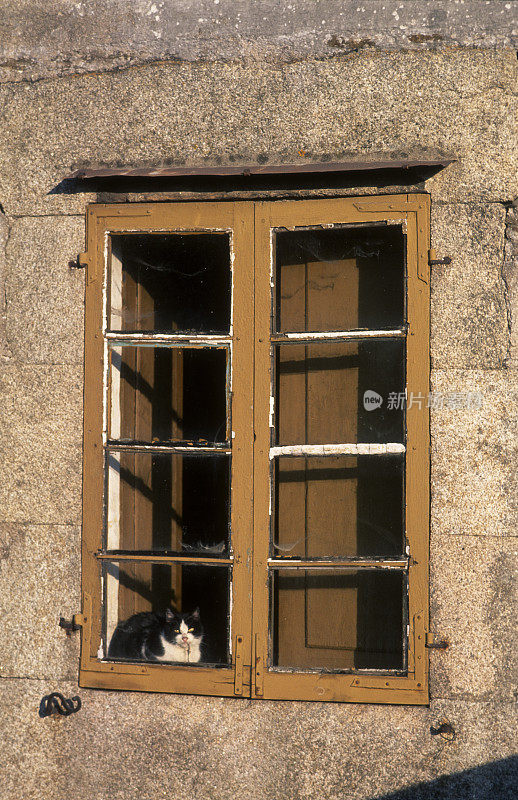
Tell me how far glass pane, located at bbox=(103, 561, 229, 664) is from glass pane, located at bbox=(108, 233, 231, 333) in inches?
41.5

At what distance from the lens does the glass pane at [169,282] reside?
275cm

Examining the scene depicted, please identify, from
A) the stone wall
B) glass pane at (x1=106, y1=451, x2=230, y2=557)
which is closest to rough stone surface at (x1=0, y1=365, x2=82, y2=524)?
the stone wall

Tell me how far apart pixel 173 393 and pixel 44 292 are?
0.93m

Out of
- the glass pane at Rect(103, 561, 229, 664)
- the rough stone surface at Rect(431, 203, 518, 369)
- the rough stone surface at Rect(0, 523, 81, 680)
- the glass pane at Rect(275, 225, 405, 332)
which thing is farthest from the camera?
the glass pane at Rect(275, 225, 405, 332)

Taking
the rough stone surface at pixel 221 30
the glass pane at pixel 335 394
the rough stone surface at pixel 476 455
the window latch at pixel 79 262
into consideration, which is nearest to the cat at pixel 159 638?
the glass pane at pixel 335 394

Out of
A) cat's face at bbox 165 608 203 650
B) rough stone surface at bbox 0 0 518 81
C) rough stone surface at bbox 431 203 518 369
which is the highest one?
rough stone surface at bbox 0 0 518 81

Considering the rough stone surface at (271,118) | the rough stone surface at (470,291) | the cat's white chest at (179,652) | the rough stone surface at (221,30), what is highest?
the rough stone surface at (221,30)

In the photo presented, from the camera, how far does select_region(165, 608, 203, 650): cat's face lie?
277 centimetres

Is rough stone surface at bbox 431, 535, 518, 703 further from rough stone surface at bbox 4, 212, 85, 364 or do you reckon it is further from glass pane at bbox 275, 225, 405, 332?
rough stone surface at bbox 4, 212, 85, 364

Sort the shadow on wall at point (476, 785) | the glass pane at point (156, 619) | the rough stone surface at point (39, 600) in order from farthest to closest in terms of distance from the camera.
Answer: the glass pane at point (156, 619) < the rough stone surface at point (39, 600) < the shadow on wall at point (476, 785)

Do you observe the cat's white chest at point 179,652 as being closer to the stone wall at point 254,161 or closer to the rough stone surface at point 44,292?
the stone wall at point 254,161

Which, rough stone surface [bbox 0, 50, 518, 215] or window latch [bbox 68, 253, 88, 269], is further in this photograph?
window latch [bbox 68, 253, 88, 269]

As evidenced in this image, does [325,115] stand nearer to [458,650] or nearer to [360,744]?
[458,650]

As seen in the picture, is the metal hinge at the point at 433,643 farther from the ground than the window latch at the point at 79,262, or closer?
closer
